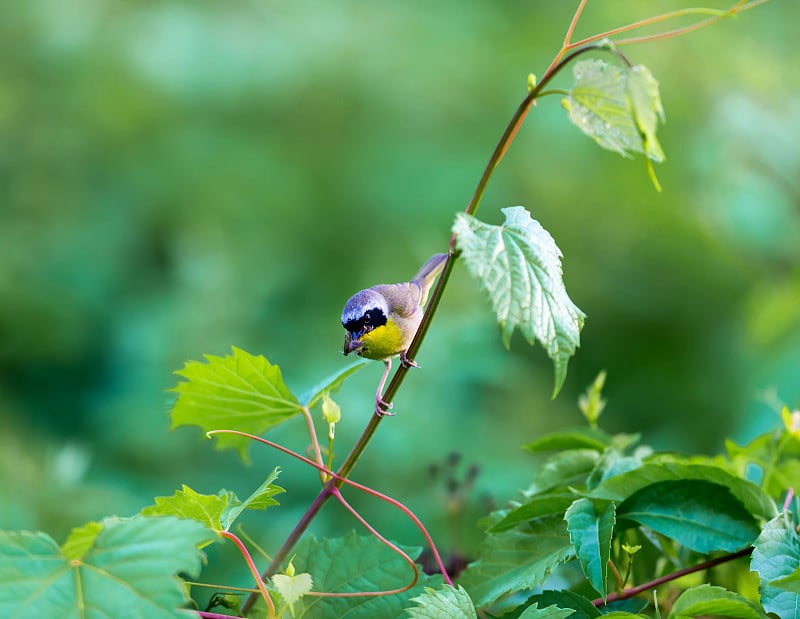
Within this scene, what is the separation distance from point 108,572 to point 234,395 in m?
0.39

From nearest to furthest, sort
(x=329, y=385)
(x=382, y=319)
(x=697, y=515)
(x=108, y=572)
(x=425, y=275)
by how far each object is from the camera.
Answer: (x=108, y=572), (x=697, y=515), (x=329, y=385), (x=382, y=319), (x=425, y=275)

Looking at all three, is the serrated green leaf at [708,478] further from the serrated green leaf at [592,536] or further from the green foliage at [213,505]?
the green foliage at [213,505]

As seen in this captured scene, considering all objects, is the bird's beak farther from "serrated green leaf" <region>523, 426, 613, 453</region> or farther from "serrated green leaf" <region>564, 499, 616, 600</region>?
"serrated green leaf" <region>564, 499, 616, 600</region>

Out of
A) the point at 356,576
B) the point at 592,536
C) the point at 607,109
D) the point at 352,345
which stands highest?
the point at 607,109

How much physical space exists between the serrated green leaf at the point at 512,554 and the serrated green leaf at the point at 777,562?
205 mm

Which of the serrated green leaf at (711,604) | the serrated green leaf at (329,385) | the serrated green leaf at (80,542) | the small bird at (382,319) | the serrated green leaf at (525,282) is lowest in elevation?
the serrated green leaf at (80,542)

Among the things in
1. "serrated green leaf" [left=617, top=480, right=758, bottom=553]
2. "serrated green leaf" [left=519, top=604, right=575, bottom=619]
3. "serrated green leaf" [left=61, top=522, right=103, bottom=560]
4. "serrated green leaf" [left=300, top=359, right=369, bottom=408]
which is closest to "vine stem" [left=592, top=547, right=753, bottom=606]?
"serrated green leaf" [left=617, top=480, right=758, bottom=553]

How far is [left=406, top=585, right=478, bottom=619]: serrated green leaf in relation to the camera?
2.69 ft

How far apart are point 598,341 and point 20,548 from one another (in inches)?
132

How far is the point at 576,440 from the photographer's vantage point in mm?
1126

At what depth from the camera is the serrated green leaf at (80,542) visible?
2.41 feet

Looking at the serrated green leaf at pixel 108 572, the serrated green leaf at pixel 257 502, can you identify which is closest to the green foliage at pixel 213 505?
the serrated green leaf at pixel 257 502

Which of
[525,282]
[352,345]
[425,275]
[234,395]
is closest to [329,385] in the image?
[234,395]

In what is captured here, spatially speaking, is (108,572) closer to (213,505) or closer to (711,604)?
(213,505)
